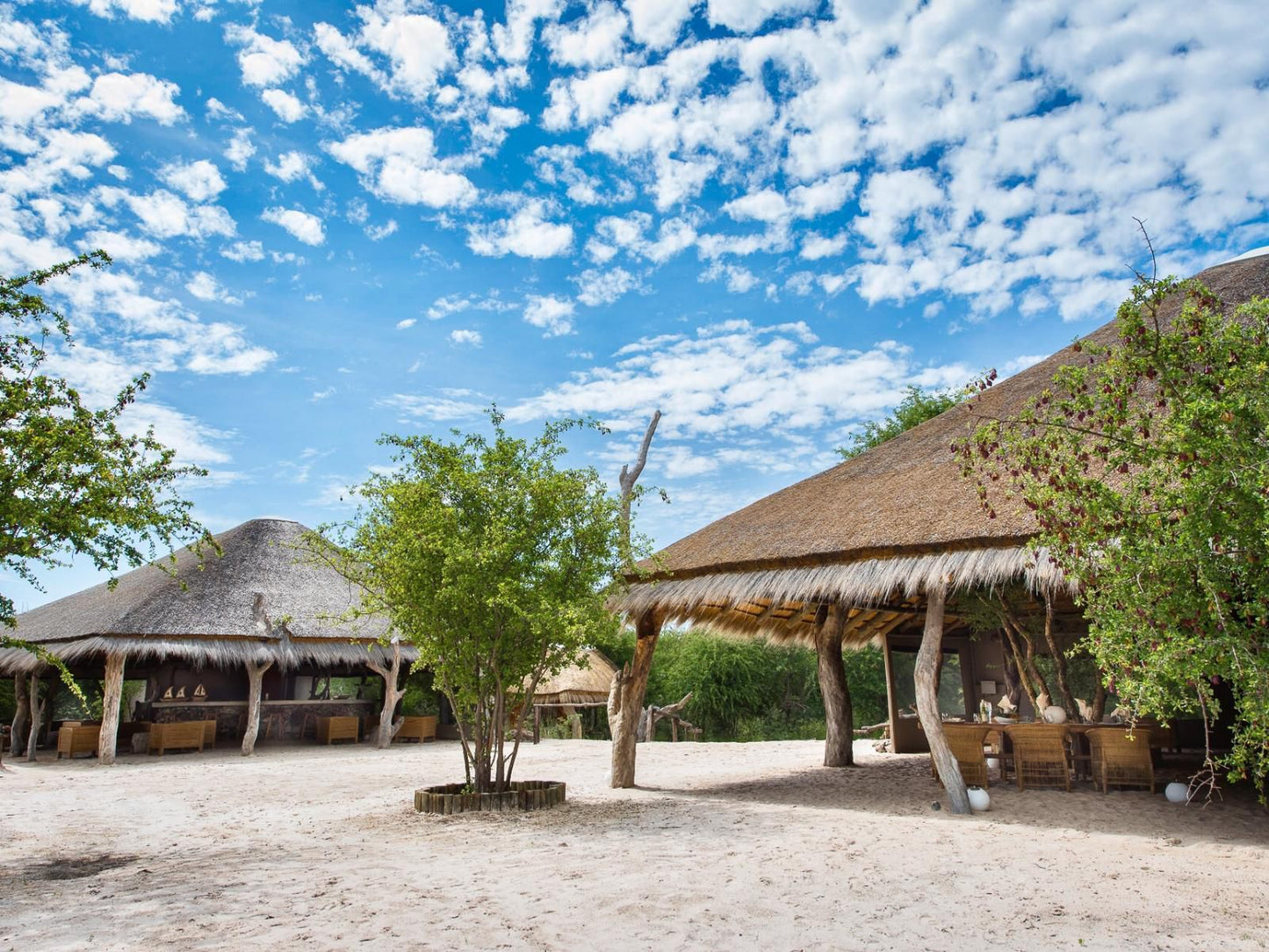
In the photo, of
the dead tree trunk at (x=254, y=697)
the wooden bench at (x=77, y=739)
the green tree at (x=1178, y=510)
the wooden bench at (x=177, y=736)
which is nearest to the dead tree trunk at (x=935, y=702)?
the green tree at (x=1178, y=510)

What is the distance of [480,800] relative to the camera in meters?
6.39

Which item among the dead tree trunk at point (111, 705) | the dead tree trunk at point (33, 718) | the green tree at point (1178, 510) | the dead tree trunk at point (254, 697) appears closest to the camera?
the green tree at point (1178, 510)

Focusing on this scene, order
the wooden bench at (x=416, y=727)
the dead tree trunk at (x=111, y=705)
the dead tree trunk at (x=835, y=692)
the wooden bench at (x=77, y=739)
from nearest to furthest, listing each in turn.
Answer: the dead tree trunk at (x=835, y=692)
the dead tree trunk at (x=111, y=705)
the wooden bench at (x=77, y=739)
the wooden bench at (x=416, y=727)

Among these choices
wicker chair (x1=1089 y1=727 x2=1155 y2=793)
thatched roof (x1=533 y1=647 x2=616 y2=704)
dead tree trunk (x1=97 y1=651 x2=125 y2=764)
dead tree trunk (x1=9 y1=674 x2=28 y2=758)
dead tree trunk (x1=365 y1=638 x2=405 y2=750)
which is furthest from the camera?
thatched roof (x1=533 y1=647 x2=616 y2=704)

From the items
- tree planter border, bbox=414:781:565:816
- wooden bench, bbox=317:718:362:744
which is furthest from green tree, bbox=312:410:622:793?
wooden bench, bbox=317:718:362:744

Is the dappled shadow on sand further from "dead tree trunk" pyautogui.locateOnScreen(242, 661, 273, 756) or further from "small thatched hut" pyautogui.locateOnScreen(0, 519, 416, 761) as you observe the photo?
"dead tree trunk" pyautogui.locateOnScreen(242, 661, 273, 756)

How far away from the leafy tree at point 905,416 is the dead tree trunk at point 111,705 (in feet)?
44.1

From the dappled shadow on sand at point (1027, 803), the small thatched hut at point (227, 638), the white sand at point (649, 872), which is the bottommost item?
the dappled shadow on sand at point (1027, 803)

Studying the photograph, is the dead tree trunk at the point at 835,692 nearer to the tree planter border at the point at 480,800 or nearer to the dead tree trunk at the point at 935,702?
the dead tree trunk at the point at 935,702

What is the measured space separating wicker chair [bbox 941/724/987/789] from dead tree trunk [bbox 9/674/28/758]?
13775 millimetres

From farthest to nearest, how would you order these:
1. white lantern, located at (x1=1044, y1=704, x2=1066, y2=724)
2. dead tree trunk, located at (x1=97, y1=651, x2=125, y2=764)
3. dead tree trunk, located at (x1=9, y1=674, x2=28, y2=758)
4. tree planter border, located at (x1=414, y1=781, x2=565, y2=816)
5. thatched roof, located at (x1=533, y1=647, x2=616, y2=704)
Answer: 1. thatched roof, located at (x1=533, y1=647, x2=616, y2=704)
2. dead tree trunk, located at (x1=9, y1=674, x2=28, y2=758)
3. dead tree trunk, located at (x1=97, y1=651, x2=125, y2=764)
4. white lantern, located at (x1=1044, y1=704, x2=1066, y2=724)
5. tree planter border, located at (x1=414, y1=781, x2=565, y2=816)

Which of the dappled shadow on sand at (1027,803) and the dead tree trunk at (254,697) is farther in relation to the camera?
the dead tree trunk at (254,697)

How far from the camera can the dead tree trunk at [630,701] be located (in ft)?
25.6

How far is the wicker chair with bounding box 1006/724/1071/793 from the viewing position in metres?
6.77
